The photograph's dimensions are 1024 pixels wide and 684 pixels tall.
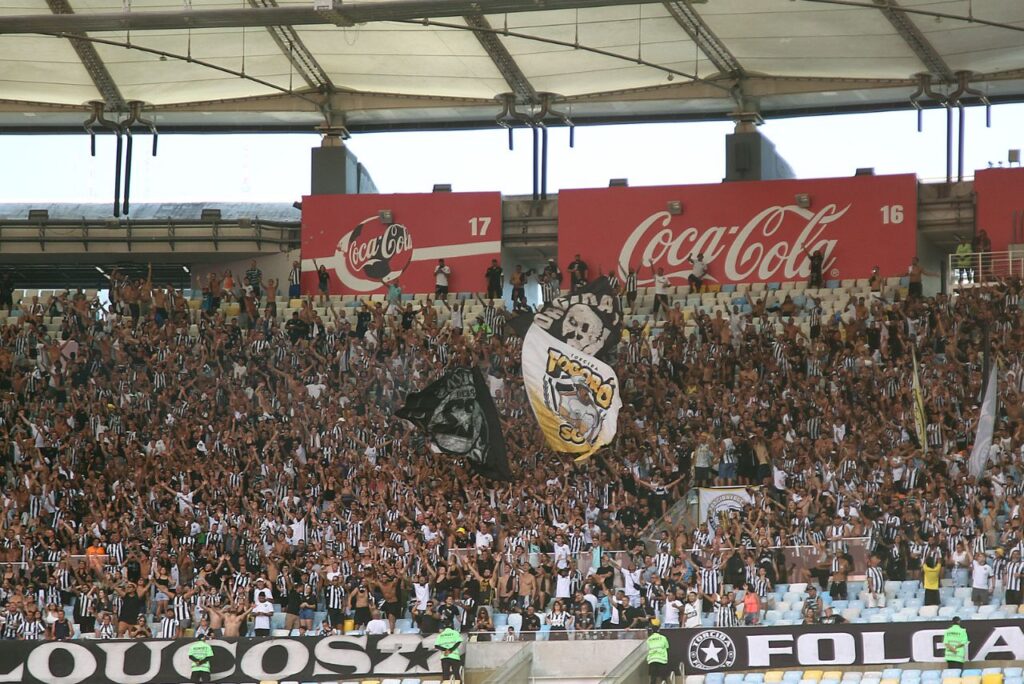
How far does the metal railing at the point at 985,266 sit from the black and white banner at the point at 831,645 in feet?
40.4

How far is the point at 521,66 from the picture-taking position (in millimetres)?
37219

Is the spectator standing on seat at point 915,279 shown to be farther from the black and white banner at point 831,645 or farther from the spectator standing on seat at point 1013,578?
the black and white banner at point 831,645

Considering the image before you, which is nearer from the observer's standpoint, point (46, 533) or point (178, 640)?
point (178, 640)

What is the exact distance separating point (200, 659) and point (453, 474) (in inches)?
236

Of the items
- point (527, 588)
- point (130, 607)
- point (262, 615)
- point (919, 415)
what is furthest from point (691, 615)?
point (130, 607)

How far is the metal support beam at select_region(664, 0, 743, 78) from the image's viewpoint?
3344 cm

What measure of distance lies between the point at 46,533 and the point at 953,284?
63.0ft

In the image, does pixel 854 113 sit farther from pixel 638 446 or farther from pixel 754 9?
pixel 638 446

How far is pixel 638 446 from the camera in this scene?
2953 centimetres

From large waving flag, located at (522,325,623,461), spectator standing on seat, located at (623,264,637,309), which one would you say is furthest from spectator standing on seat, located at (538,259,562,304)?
large waving flag, located at (522,325,623,461)

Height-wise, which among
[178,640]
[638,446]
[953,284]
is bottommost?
[178,640]

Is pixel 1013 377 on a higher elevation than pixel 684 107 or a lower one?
lower

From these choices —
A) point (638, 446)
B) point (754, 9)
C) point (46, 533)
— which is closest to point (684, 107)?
point (754, 9)

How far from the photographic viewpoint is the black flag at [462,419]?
94.9ft
